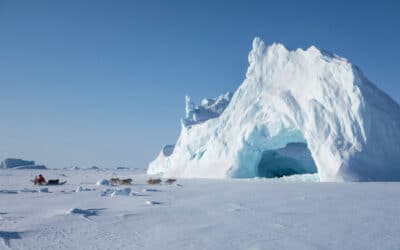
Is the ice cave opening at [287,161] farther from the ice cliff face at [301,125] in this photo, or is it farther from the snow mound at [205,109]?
the snow mound at [205,109]

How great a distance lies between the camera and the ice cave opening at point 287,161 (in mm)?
26219

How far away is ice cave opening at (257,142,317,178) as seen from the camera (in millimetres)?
26219

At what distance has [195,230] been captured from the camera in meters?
4.65

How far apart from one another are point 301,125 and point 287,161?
9707 millimetres

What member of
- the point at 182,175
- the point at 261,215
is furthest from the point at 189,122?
the point at 261,215

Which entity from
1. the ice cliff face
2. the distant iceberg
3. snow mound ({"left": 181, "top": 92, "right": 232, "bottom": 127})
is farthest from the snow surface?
the distant iceberg

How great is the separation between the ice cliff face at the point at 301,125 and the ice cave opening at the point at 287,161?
2.7 inches

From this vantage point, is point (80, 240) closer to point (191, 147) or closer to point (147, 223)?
point (147, 223)

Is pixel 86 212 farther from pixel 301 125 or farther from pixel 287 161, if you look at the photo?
A: pixel 287 161

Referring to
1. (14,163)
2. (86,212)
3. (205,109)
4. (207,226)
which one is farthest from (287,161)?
(14,163)

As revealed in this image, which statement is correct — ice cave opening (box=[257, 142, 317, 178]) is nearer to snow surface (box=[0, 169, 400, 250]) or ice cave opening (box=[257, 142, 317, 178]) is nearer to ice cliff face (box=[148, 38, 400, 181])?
ice cliff face (box=[148, 38, 400, 181])

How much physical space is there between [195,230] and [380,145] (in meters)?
15.0

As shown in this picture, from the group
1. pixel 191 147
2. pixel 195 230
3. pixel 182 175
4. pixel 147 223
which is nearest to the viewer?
pixel 195 230

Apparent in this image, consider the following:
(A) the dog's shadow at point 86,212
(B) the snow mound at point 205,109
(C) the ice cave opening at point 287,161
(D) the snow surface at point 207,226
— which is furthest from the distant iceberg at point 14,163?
(D) the snow surface at point 207,226
